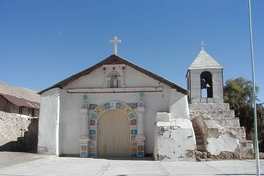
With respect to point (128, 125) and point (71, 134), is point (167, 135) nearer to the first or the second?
point (128, 125)

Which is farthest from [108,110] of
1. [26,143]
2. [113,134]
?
[26,143]

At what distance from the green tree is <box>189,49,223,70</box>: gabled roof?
8489 mm

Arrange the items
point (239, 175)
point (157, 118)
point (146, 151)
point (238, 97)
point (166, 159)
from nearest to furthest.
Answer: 1. point (239, 175)
2. point (166, 159)
3. point (157, 118)
4. point (146, 151)
5. point (238, 97)

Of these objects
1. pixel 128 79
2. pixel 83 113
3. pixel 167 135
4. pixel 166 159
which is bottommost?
pixel 166 159

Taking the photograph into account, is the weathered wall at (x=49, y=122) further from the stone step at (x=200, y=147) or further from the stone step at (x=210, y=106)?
the stone step at (x=210, y=106)

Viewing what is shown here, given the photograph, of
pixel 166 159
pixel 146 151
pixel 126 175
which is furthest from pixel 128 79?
pixel 126 175

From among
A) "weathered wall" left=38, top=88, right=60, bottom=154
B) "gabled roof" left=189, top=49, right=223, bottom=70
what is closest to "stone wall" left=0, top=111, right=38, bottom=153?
"weathered wall" left=38, top=88, right=60, bottom=154

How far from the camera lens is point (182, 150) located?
12.8 meters

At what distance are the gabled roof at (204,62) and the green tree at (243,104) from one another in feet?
27.9

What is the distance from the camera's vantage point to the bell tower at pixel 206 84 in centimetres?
1747

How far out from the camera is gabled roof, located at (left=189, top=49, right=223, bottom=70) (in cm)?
1786

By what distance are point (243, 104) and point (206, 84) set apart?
16837mm

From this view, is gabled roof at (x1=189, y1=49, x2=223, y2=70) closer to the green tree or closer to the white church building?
the white church building

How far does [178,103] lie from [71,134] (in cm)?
593
